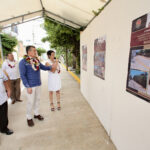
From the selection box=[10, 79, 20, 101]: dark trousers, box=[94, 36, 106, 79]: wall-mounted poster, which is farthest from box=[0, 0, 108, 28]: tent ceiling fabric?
box=[10, 79, 20, 101]: dark trousers

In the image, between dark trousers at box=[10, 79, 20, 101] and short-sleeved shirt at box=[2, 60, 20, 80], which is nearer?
short-sleeved shirt at box=[2, 60, 20, 80]

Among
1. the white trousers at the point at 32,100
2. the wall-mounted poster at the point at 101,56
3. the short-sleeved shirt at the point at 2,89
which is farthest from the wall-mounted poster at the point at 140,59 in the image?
the short-sleeved shirt at the point at 2,89

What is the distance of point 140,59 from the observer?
3.60 feet

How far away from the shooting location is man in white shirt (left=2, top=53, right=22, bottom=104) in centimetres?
303

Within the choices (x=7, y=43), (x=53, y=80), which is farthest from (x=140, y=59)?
(x=7, y=43)

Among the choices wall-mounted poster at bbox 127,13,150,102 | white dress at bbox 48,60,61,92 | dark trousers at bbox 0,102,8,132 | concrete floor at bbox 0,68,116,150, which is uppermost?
wall-mounted poster at bbox 127,13,150,102

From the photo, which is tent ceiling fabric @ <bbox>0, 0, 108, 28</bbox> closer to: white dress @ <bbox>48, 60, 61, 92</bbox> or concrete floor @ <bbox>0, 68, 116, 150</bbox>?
white dress @ <bbox>48, 60, 61, 92</bbox>

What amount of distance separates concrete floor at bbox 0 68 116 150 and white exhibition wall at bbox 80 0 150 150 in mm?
333

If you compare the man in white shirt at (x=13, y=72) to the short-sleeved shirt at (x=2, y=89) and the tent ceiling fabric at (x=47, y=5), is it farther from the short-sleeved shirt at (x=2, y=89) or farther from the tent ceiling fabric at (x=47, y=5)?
the tent ceiling fabric at (x=47, y=5)

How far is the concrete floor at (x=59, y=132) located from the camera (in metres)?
1.78

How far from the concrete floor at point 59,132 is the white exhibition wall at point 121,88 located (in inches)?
13.1

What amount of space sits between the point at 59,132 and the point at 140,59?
195cm

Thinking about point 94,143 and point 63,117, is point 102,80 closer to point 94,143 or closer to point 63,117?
point 94,143

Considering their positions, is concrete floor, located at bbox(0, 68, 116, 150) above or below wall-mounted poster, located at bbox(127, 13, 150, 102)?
below
